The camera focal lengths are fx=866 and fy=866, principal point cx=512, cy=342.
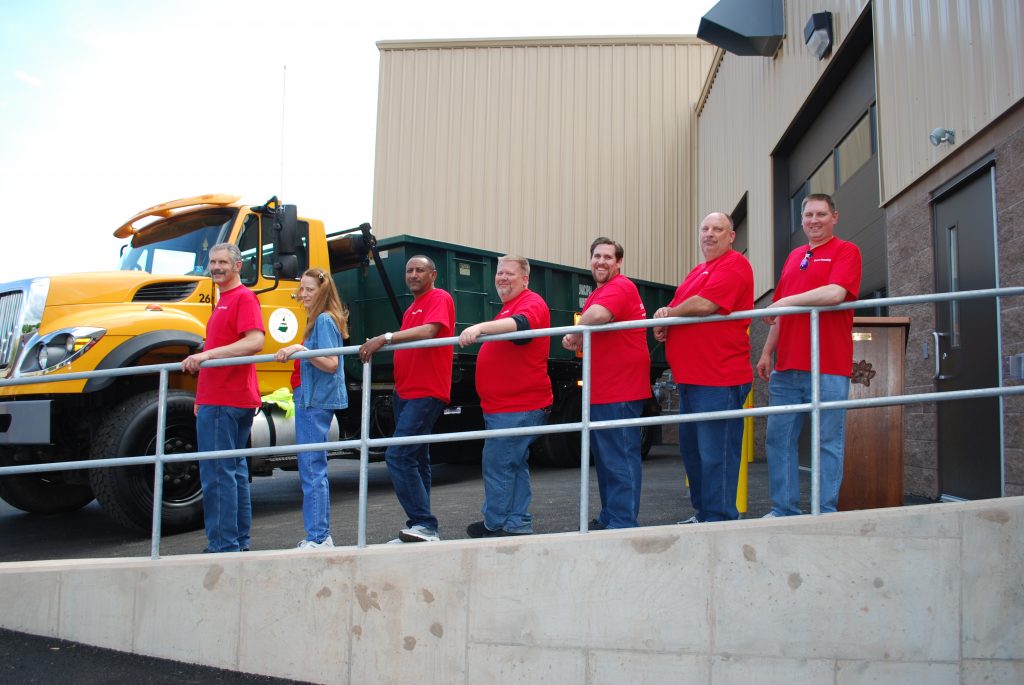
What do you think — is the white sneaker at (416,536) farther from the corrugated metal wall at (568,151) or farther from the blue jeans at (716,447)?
the corrugated metal wall at (568,151)

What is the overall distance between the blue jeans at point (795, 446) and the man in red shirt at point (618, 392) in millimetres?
682

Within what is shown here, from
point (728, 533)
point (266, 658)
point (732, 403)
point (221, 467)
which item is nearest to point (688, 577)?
point (728, 533)

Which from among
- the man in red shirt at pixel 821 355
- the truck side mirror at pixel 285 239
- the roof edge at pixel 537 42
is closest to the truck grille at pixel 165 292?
the truck side mirror at pixel 285 239

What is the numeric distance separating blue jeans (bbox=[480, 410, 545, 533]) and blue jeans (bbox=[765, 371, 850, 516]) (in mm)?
1246

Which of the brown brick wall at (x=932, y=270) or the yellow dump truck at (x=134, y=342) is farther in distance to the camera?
the yellow dump truck at (x=134, y=342)

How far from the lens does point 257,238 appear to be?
7.43m

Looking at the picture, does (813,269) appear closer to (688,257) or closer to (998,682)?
(998,682)

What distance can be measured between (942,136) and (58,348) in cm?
642

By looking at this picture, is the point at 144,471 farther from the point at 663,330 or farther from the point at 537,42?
the point at 537,42

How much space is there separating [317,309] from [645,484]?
3.96m

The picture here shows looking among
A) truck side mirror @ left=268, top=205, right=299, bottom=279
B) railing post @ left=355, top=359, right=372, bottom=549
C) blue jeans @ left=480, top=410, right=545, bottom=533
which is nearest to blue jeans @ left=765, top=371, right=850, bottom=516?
blue jeans @ left=480, top=410, right=545, bottom=533

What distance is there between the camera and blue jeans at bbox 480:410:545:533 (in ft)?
15.5

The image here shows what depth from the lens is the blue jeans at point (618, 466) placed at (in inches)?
175

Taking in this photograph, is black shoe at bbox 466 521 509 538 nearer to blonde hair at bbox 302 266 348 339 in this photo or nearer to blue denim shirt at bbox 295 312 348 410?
blue denim shirt at bbox 295 312 348 410
